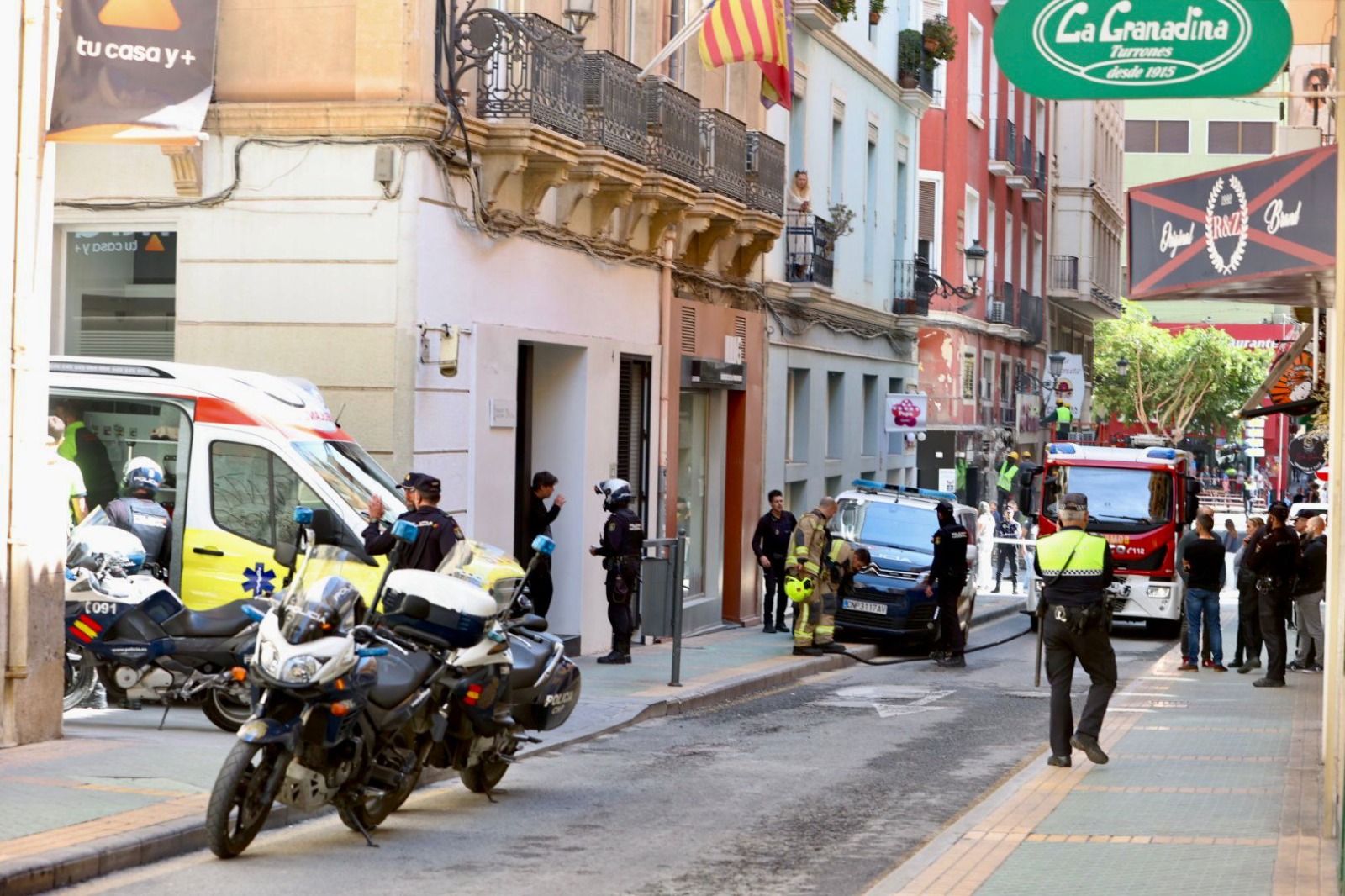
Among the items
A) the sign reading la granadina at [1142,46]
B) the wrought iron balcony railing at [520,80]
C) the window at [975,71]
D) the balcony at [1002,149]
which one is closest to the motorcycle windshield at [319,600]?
the sign reading la granadina at [1142,46]

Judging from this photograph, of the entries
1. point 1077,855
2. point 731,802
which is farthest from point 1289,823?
point 731,802

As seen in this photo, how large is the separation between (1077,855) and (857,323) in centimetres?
2370

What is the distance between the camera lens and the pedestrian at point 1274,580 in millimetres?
20688

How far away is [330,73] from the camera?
56.0ft

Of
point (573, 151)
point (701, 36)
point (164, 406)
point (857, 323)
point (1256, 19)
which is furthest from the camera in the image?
point (857, 323)

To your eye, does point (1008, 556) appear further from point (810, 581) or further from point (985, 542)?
point (810, 581)

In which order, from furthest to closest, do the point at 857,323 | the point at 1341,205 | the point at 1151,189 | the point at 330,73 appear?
the point at 857,323 → the point at 330,73 → the point at 1151,189 → the point at 1341,205

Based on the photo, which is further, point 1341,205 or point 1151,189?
point 1151,189

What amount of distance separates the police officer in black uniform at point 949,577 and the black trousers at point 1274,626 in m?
3.11

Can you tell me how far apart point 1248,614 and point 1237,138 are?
73.4 metres

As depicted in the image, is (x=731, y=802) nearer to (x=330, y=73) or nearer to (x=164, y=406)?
(x=164, y=406)

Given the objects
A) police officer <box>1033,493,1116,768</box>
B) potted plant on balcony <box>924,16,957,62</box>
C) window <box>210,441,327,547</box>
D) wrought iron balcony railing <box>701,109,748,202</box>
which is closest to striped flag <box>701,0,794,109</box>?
wrought iron balcony railing <box>701,109,748,202</box>

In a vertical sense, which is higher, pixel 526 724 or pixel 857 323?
pixel 857 323

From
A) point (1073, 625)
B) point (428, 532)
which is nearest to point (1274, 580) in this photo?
point (1073, 625)
